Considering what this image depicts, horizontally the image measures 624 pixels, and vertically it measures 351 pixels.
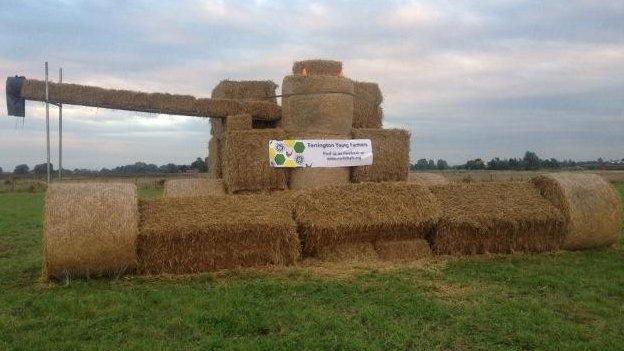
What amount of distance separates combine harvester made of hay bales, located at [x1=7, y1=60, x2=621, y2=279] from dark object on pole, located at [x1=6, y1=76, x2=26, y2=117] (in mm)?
22

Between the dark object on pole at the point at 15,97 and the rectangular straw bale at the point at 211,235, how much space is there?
3.44 meters

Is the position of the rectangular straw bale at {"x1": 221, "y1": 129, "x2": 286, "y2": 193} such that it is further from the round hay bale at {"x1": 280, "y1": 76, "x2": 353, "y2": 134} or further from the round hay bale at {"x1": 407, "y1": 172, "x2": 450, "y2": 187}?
the round hay bale at {"x1": 407, "y1": 172, "x2": 450, "y2": 187}

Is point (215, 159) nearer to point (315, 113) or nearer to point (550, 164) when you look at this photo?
point (315, 113)

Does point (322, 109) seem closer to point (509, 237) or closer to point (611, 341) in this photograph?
point (509, 237)

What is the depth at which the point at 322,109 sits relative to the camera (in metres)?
10.4

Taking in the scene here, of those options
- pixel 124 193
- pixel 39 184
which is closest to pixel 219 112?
pixel 124 193

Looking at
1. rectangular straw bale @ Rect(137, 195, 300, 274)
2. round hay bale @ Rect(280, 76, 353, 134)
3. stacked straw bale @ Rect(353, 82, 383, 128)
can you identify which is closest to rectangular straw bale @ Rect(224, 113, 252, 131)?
round hay bale @ Rect(280, 76, 353, 134)

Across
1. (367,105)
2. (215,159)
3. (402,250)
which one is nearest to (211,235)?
(402,250)

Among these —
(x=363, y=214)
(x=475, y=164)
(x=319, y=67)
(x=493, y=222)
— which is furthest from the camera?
(x=475, y=164)

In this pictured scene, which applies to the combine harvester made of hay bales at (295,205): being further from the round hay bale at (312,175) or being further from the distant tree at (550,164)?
the distant tree at (550,164)

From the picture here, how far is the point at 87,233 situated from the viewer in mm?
7371

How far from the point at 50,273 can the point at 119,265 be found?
0.77 meters

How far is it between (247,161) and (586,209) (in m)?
5.25

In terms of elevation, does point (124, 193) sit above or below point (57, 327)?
above
